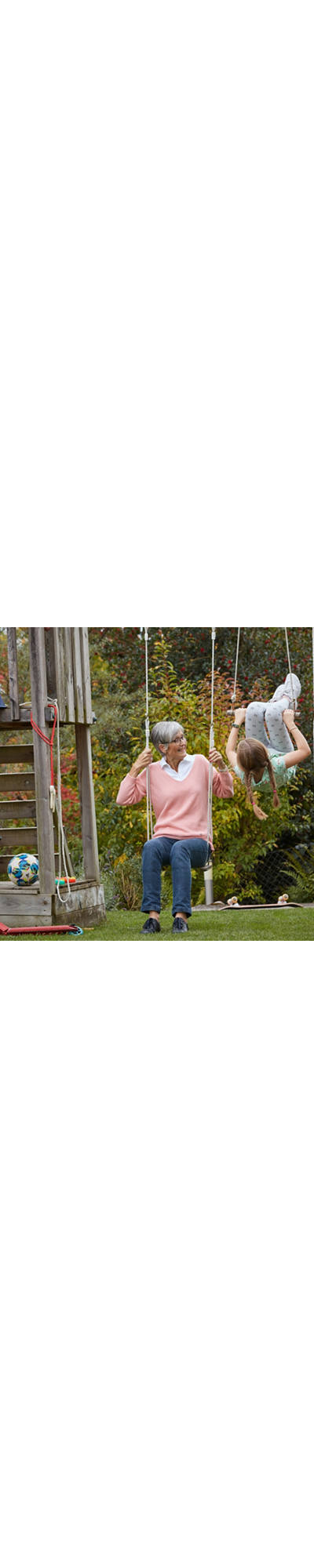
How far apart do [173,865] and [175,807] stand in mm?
310

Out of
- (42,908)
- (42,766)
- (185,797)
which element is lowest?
(42,908)

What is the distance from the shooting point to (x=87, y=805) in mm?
7344

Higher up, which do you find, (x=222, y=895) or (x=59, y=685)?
(x=59, y=685)

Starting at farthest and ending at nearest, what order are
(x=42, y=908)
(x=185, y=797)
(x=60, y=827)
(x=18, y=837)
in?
1. (x=18, y=837)
2. (x=60, y=827)
3. (x=42, y=908)
4. (x=185, y=797)

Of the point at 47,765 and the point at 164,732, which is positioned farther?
the point at 47,765

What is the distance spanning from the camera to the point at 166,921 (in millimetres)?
6984

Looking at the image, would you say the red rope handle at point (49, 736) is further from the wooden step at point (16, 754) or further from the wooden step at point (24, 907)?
the wooden step at point (24, 907)

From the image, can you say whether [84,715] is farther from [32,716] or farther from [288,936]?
[288,936]

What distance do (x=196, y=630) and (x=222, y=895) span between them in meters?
1.41

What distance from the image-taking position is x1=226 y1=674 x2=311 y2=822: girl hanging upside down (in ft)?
23.0

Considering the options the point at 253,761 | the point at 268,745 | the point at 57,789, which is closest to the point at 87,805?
the point at 57,789

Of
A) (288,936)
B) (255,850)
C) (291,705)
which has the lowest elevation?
(288,936)

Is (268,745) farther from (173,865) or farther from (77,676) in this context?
(77,676)

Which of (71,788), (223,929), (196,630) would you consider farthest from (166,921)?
(196,630)
